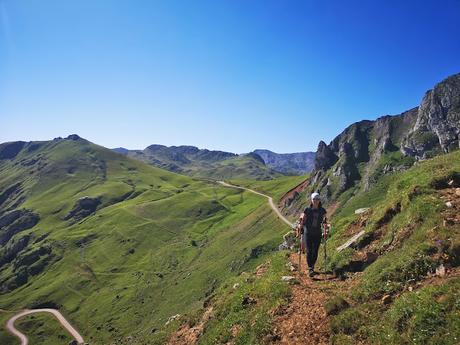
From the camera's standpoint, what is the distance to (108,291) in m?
162

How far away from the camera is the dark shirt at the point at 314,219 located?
74.8ft

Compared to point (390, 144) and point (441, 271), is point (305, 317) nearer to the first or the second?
point (441, 271)

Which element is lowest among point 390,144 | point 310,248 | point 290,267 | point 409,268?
point 290,267

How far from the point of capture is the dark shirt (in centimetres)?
2281

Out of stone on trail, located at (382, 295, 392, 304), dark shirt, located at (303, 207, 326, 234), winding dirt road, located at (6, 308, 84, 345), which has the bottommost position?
winding dirt road, located at (6, 308, 84, 345)

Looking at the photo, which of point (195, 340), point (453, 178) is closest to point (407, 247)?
point (453, 178)

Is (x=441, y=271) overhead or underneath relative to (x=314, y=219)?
underneath

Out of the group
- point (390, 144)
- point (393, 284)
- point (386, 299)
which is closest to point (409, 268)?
point (393, 284)

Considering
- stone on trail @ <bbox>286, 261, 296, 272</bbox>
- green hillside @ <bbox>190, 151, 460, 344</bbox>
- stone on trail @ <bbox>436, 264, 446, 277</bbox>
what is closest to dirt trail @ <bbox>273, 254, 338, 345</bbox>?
green hillside @ <bbox>190, 151, 460, 344</bbox>

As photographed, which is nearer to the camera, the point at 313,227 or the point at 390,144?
the point at 313,227

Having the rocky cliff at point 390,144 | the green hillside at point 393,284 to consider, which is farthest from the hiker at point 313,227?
the rocky cliff at point 390,144

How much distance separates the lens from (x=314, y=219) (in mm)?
22906

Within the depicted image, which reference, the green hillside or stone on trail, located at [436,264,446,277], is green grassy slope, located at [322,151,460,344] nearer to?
the green hillside

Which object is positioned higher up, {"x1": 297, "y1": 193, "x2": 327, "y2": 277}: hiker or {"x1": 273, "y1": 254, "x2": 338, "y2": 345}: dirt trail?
{"x1": 297, "y1": 193, "x2": 327, "y2": 277}: hiker
